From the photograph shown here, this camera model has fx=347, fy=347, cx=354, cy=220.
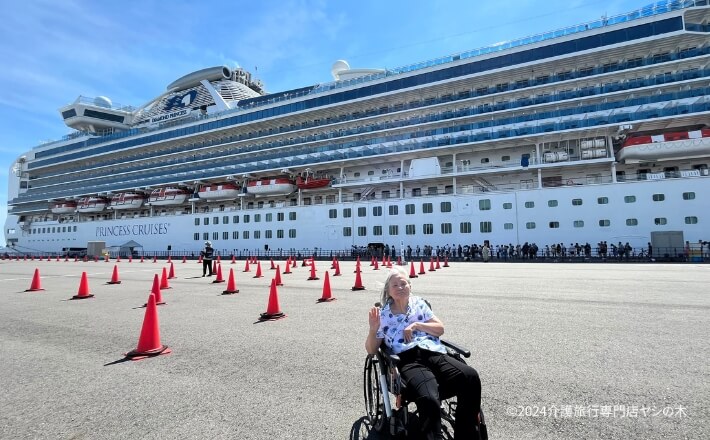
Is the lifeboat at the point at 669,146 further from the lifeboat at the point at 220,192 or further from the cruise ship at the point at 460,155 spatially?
the lifeboat at the point at 220,192

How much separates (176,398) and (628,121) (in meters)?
30.3

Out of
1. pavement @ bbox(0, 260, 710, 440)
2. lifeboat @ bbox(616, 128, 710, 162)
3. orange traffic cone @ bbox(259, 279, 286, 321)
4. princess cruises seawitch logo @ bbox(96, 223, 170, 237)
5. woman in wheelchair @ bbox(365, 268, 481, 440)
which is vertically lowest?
pavement @ bbox(0, 260, 710, 440)

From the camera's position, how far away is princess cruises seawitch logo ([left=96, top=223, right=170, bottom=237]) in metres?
42.8

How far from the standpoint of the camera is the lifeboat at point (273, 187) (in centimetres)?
3616

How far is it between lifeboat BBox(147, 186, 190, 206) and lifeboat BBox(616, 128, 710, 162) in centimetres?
4458

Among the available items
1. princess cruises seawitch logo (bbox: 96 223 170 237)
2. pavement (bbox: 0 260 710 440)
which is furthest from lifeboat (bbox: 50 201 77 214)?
pavement (bbox: 0 260 710 440)

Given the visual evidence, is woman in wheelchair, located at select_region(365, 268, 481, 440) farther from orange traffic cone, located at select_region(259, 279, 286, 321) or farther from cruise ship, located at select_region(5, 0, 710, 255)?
A: cruise ship, located at select_region(5, 0, 710, 255)

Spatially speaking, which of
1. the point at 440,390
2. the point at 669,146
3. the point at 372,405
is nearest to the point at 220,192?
the point at 669,146

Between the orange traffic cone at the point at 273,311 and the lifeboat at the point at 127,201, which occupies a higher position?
the lifeboat at the point at 127,201

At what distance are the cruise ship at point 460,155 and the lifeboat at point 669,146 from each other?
0.26 ft

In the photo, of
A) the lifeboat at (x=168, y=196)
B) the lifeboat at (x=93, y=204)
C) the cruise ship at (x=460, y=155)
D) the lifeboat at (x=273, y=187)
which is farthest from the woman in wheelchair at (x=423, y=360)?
the lifeboat at (x=93, y=204)

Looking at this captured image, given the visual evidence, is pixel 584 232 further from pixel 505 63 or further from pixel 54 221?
pixel 54 221

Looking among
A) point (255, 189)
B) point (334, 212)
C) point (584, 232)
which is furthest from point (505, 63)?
point (255, 189)

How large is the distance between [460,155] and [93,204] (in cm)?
5123
